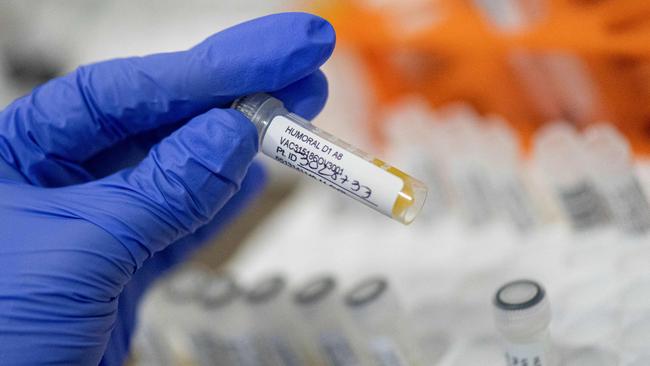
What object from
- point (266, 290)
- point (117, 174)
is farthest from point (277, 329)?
point (117, 174)

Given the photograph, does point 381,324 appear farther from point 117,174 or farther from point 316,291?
point 117,174

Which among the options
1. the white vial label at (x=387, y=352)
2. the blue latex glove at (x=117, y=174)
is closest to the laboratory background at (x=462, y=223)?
the white vial label at (x=387, y=352)

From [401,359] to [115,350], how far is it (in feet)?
1.30

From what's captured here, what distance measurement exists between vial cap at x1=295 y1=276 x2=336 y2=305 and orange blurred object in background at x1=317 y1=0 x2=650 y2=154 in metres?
0.49

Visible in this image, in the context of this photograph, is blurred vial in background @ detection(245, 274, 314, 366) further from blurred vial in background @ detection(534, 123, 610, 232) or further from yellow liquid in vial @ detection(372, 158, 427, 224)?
blurred vial in background @ detection(534, 123, 610, 232)

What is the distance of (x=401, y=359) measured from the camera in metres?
0.91

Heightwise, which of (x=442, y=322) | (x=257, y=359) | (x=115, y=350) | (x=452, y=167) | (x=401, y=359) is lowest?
(x=115, y=350)

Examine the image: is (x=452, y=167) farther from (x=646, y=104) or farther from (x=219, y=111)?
(x=219, y=111)

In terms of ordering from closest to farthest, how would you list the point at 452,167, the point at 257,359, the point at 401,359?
the point at 401,359 → the point at 257,359 → the point at 452,167

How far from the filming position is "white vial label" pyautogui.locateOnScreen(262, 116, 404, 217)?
0.74 meters

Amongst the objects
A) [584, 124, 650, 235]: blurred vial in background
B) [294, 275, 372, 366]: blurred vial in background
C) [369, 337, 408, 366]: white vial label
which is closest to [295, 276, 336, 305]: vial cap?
[294, 275, 372, 366]: blurred vial in background

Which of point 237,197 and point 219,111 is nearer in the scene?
point 219,111

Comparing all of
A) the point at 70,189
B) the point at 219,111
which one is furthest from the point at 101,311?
the point at 219,111

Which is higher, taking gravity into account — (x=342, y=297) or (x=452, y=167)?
(x=452, y=167)
